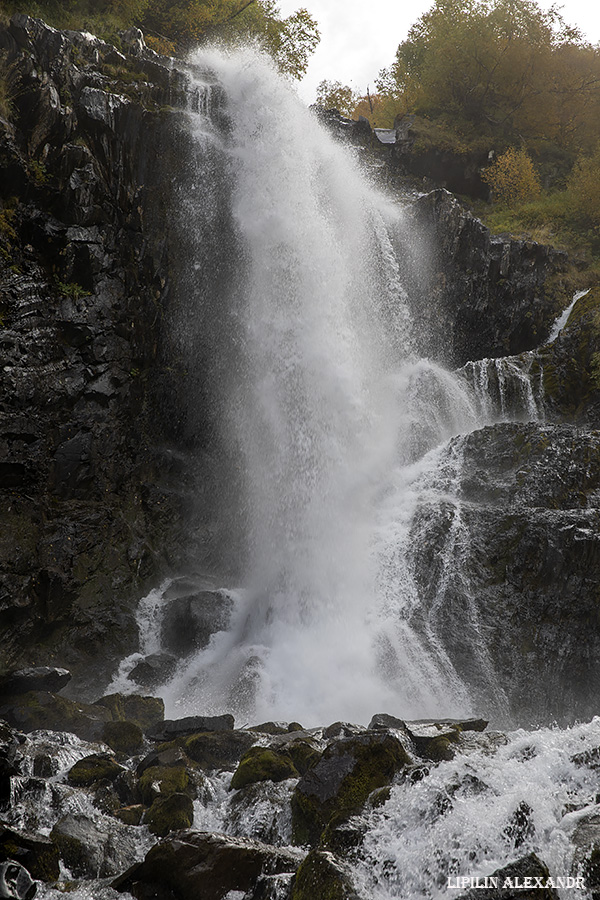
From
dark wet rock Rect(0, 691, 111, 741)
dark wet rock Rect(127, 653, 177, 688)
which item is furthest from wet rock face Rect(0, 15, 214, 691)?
dark wet rock Rect(0, 691, 111, 741)

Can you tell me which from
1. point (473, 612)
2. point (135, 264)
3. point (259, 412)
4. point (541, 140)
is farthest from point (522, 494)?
point (541, 140)

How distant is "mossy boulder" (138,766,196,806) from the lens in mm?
7828

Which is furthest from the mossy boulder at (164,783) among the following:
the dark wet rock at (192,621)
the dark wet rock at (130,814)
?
the dark wet rock at (192,621)

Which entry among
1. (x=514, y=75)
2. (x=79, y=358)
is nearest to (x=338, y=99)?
(x=514, y=75)

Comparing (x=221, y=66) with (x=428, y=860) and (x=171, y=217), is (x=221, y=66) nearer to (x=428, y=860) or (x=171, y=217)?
(x=171, y=217)

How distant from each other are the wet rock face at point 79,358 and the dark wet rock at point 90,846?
7.43 metres

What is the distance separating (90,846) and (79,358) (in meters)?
12.6

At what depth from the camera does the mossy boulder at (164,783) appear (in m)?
Result: 7.83

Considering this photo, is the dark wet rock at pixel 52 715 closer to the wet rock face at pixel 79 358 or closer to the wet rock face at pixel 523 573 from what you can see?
the wet rock face at pixel 79 358

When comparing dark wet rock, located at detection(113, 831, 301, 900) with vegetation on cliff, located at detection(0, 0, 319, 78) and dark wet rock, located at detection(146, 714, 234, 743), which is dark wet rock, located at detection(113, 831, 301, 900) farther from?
vegetation on cliff, located at detection(0, 0, 319, 78)

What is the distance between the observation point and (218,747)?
30.9 ft

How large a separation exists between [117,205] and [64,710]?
46.4 ft

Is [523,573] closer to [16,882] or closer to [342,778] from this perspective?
[342,778]

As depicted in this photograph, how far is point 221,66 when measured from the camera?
24.9 meters
